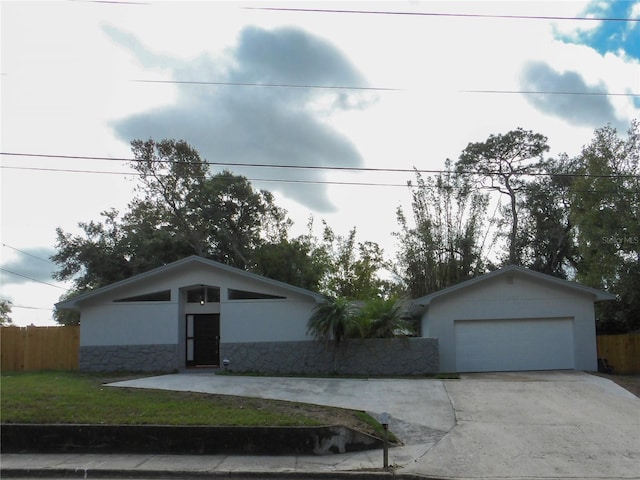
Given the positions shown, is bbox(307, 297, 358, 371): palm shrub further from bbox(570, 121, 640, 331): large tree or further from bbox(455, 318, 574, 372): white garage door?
bbox(570, 121, 640, 331): large tree

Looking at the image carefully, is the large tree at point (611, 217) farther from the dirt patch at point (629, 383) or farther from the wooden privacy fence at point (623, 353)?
the dirt patch at point (629, 383)

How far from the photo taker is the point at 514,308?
70.6 feet

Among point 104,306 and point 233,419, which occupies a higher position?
point 104,306

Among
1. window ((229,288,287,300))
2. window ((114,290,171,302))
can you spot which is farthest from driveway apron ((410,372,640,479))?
window ((114,290,171,302))

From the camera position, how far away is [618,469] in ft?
30.8

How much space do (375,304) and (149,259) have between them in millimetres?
19294

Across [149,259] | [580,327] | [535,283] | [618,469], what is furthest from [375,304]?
[149,259]

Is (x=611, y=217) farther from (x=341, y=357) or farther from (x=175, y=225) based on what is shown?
(x=175, y=225)

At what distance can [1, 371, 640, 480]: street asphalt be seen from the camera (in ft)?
30.8

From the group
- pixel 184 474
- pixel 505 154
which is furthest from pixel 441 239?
pixel 184 474

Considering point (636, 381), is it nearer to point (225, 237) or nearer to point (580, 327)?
point (580, 327)

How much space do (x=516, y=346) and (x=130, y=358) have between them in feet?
47.5

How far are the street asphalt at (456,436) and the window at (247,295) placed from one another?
4.70 m

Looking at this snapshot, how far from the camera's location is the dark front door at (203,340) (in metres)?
22.3
